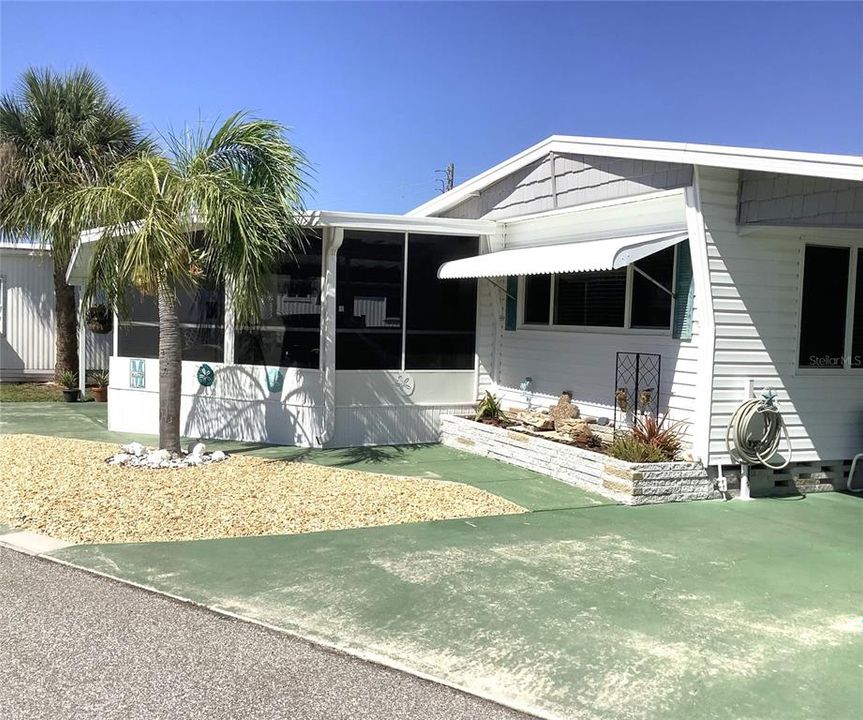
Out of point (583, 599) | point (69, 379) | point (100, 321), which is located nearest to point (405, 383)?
point (583, 599)

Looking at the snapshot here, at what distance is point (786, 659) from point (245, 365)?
7482 mm

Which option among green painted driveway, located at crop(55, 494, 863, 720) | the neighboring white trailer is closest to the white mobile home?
green painted driveway, located at crop(55, 494, 863, 720)

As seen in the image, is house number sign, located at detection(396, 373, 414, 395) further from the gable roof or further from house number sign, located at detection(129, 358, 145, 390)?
house number sign, located at detection(129, 358, 145, 390)

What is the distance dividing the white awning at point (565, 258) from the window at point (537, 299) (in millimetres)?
481

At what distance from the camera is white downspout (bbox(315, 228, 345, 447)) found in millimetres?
9297

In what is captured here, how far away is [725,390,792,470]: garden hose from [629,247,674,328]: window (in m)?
1.24

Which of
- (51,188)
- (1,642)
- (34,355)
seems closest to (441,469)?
(1,642)

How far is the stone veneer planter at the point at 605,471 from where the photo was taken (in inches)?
284

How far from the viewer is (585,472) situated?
307 inches

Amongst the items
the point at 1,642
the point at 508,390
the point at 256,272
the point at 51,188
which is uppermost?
the point at 51,188

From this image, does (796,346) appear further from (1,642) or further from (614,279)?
(1,642)

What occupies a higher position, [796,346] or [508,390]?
[796,346]

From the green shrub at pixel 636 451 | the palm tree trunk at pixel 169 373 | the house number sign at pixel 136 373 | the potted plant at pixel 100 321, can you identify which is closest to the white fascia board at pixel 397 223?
the palm tree trunk at pixel 169 373

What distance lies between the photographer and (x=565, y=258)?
8016mm
